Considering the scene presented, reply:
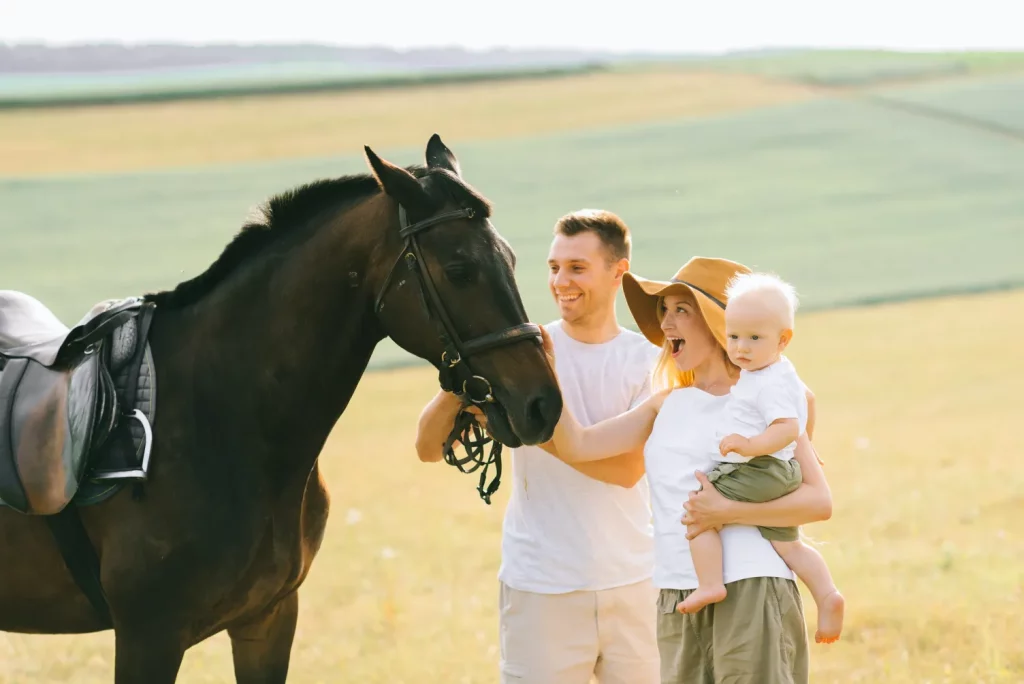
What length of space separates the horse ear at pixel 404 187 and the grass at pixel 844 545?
2996mm

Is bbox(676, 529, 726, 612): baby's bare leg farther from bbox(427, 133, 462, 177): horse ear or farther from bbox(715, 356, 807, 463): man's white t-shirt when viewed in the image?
bbox(427, 133, 462, 177): horse ear

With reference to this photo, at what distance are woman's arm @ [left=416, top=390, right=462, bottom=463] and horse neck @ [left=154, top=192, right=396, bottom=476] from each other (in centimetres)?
32

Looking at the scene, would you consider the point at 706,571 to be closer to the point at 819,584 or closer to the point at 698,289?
the point at 819,584

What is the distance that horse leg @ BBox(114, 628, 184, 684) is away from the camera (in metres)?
3.33

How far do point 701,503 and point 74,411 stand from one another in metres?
1.98

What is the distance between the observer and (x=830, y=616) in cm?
309

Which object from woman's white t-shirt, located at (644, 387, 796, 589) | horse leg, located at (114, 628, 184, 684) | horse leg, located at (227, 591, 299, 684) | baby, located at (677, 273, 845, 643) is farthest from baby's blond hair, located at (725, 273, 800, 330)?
horse leg, located at (114, 628, 184, 684)

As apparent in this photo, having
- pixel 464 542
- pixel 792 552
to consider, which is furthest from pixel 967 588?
pixel 792 552

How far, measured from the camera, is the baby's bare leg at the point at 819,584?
3.08m

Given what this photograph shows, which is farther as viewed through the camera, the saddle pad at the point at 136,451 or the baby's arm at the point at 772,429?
the saddle pad at the point at 136,451

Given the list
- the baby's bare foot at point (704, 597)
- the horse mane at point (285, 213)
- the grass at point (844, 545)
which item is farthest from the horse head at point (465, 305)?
the grass at point (844, 545)

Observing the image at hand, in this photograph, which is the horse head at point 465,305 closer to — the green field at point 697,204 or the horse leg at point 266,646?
the horse leg at point 266,646

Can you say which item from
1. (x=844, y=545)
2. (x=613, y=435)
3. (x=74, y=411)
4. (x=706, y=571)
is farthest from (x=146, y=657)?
(x=844, y=545)

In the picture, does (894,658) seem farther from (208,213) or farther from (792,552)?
(208,213)
